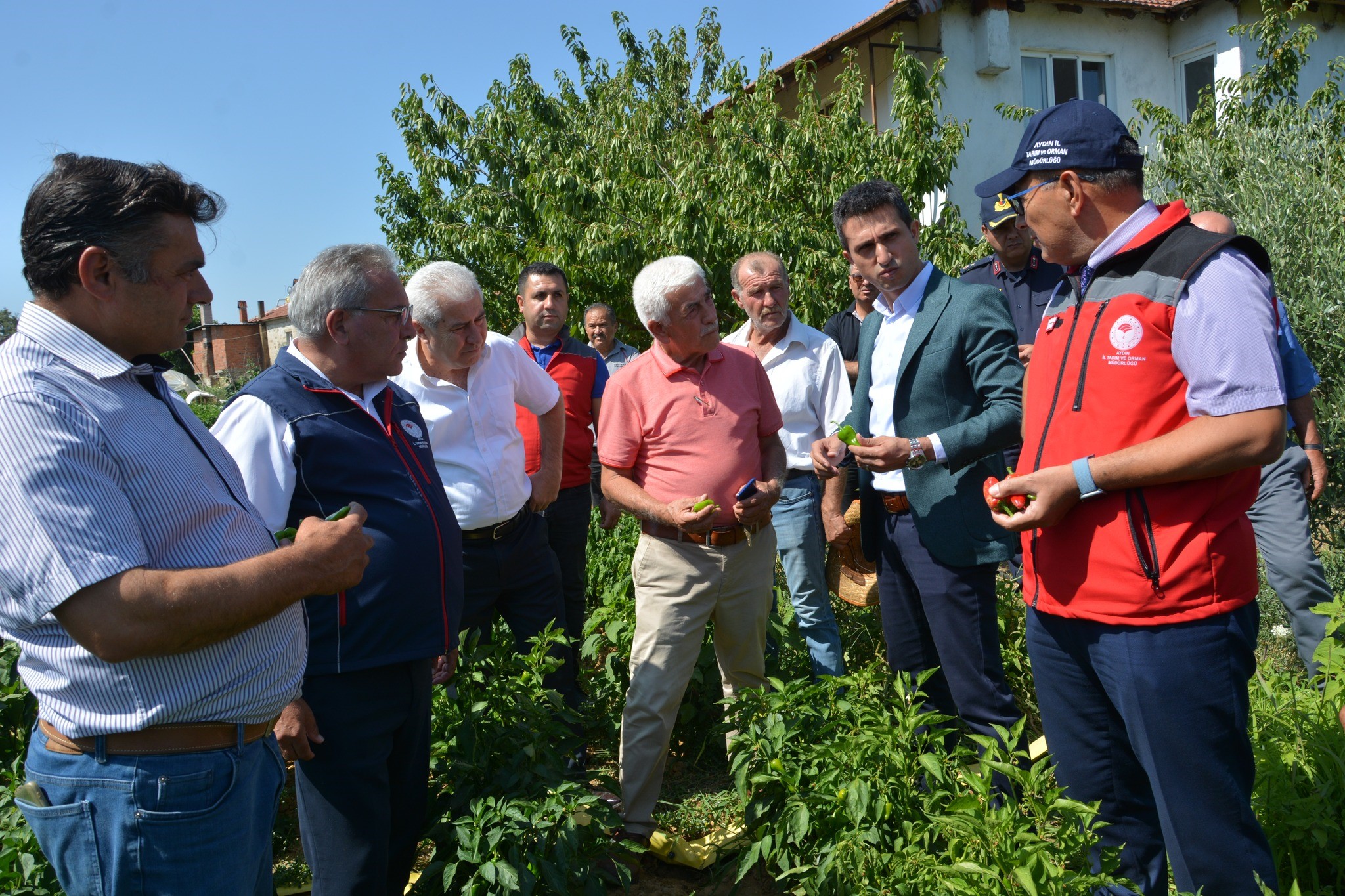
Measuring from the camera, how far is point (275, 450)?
2.46 m

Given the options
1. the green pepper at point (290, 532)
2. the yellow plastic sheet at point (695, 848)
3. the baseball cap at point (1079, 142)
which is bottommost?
the yellow plastic sheet at point (695, 848)

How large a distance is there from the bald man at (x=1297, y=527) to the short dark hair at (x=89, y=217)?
3962 mm

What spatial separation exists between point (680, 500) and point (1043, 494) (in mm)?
1561

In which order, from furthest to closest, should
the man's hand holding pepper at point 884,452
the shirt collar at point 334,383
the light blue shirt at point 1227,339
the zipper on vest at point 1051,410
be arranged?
the man's hand holding pepper at point 884,452 < the shirt collar at point 334,383 < the zipper on vest at point 1051,410 < the light blue shirt at point 1227,339

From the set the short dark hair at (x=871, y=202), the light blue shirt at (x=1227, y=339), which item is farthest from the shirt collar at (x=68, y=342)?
the short dark hair at (x=871, y=202)

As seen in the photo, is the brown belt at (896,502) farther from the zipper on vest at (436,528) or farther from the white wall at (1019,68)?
the white wall at (1019,68)

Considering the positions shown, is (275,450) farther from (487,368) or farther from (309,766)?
(487,368)

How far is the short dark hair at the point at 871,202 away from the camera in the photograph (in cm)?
343

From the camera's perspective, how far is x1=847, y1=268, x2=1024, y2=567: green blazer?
3166 millimetres

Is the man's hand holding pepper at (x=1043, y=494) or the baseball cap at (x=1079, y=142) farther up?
the baseball cap at (x=1079, y=142)

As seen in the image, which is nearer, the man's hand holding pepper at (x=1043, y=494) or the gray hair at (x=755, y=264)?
the man's hand holding pepper at (x=1043, y=494)

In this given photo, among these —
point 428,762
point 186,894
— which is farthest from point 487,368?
point 186,894

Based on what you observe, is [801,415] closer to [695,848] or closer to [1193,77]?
[695,848]

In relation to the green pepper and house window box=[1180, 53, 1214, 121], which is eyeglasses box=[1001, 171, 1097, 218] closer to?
the green pepper
